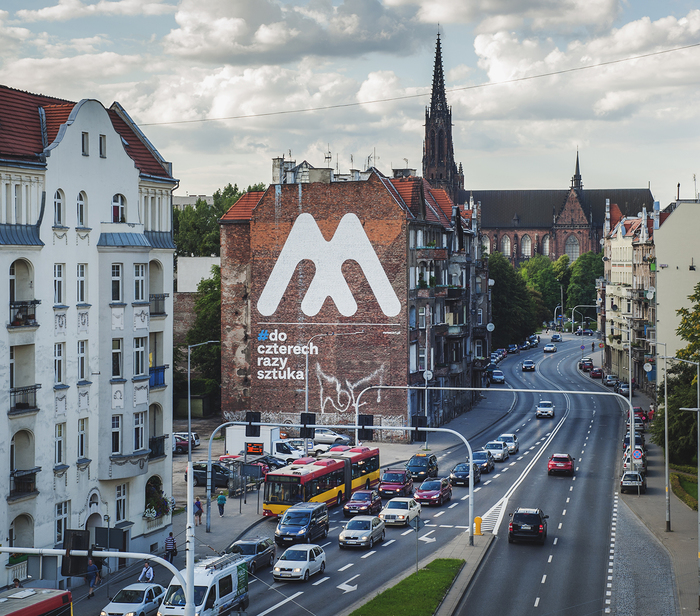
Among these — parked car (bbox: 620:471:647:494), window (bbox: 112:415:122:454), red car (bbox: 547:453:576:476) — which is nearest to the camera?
window (bbox: 112:415:122:454)

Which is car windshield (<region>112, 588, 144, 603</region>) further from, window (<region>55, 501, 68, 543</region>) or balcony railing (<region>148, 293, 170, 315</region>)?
balcony railing (<region>148, 293, 170, 315</region>)

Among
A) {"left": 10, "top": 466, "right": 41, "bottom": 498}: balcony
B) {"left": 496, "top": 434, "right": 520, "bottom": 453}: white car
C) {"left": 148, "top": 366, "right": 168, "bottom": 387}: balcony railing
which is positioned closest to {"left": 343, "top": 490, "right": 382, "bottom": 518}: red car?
{"left": 148, "top": 366, "right": 168, "bottom": 387}: balcony railing

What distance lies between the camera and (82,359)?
38750 millimetres

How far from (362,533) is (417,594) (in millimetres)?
8917

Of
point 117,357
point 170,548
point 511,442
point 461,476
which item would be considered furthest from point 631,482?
point 117,357

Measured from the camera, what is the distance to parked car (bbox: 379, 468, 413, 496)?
A: 5338 centimetres

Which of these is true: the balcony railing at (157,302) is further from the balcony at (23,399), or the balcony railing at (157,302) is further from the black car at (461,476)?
the black car at (461,476)

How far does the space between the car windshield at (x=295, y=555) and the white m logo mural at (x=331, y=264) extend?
3831 cm

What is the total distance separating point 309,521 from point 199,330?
50.6 meters

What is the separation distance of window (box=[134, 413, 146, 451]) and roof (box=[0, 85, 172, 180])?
10.2 metres

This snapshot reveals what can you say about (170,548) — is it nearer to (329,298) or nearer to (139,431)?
(139,431)

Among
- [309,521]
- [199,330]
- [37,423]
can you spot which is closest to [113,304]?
[37,423]

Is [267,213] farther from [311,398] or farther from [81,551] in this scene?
[81,551]

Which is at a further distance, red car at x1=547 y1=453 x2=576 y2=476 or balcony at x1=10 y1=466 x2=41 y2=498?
red car at x1=547 y1=453 x2=576 y2=476
